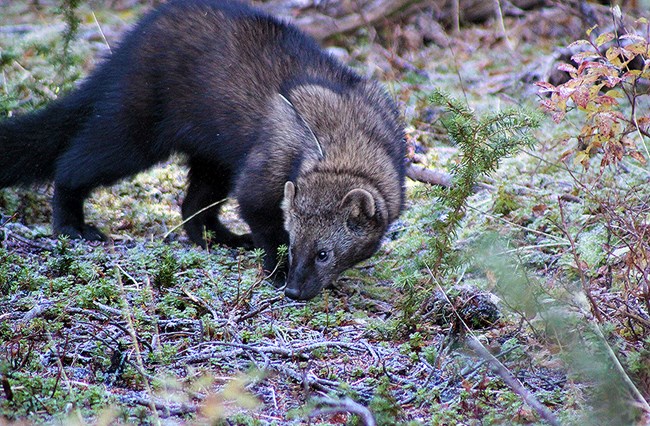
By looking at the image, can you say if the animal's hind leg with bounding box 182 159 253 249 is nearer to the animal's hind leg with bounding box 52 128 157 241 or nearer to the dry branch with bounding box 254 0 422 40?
the animal's hind leg with bounding box 52 128 157 241

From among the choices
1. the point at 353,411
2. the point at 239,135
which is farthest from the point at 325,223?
the point at 353,411

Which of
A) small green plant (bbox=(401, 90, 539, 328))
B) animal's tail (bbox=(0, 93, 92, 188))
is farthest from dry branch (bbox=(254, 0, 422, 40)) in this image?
small green plant (bbox=(401, 90, 539, 328))

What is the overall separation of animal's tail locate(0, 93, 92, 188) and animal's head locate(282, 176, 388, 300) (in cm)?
233

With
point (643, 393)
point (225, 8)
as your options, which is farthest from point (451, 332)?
point (225, 8)

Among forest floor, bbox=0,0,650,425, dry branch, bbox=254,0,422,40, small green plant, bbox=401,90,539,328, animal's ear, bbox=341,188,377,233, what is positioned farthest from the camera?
dry branch, bbox=254,0,422,40

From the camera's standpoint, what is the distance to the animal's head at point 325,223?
18.6 feet

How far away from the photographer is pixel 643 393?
3.41m

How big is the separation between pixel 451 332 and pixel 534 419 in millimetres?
1010

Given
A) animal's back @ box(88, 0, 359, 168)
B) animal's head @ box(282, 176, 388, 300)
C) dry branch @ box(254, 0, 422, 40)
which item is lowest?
dry branch @ box(254, 0, 422, 40)

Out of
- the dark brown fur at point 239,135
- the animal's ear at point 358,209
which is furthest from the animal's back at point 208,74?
the animal's ear at point 358,209

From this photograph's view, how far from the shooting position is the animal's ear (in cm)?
561

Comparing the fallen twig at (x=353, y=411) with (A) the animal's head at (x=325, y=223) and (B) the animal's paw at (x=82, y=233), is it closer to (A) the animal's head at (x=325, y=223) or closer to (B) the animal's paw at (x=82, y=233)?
(A) the animal's head at (x=325, y=223)

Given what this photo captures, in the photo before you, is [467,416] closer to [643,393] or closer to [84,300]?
[643,393]

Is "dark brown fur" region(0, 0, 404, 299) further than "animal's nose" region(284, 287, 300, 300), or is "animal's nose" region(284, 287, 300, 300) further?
"dark brown fur" region(0, 0, 404, 299)
